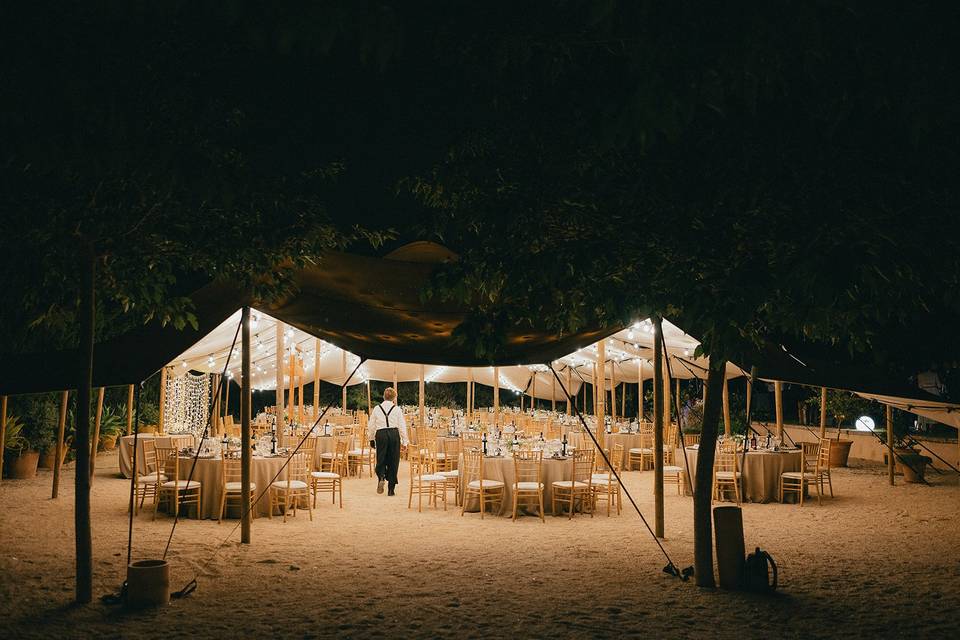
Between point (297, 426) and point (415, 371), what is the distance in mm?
8029

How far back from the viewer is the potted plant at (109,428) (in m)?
15.7

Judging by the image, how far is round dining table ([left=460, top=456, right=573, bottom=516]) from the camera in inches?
368

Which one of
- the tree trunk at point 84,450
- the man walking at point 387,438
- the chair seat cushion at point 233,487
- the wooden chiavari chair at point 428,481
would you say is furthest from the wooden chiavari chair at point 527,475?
the tree trunk at point 84,450

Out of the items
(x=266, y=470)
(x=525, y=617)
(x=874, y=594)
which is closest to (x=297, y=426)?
(x=266, y=470)

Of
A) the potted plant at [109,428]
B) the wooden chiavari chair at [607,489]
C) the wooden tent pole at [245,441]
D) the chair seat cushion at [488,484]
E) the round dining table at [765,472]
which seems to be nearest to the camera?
the wooden tent pole at [245,441]

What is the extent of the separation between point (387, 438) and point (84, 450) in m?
6.09

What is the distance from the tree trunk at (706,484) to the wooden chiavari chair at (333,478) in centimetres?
524

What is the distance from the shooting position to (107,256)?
554cm

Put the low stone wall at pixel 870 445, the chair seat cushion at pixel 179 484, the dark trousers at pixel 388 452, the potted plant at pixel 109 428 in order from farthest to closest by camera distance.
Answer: the potted plant at pixel 109 428 → the low stone wall at pixel 870 445 → the dark trousers at pixel 388 452 → the chair seat cushion at pixel 179 484

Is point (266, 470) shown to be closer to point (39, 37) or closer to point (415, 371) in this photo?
point (39, 37)

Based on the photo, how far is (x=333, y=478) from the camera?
1006 cm

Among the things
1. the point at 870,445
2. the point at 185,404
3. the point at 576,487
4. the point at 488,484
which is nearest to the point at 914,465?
the point at 870,445

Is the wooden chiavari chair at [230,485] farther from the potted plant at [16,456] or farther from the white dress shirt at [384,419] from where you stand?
the potted plant at [16,456]

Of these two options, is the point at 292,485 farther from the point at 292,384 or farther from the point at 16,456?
the point at 16,456
